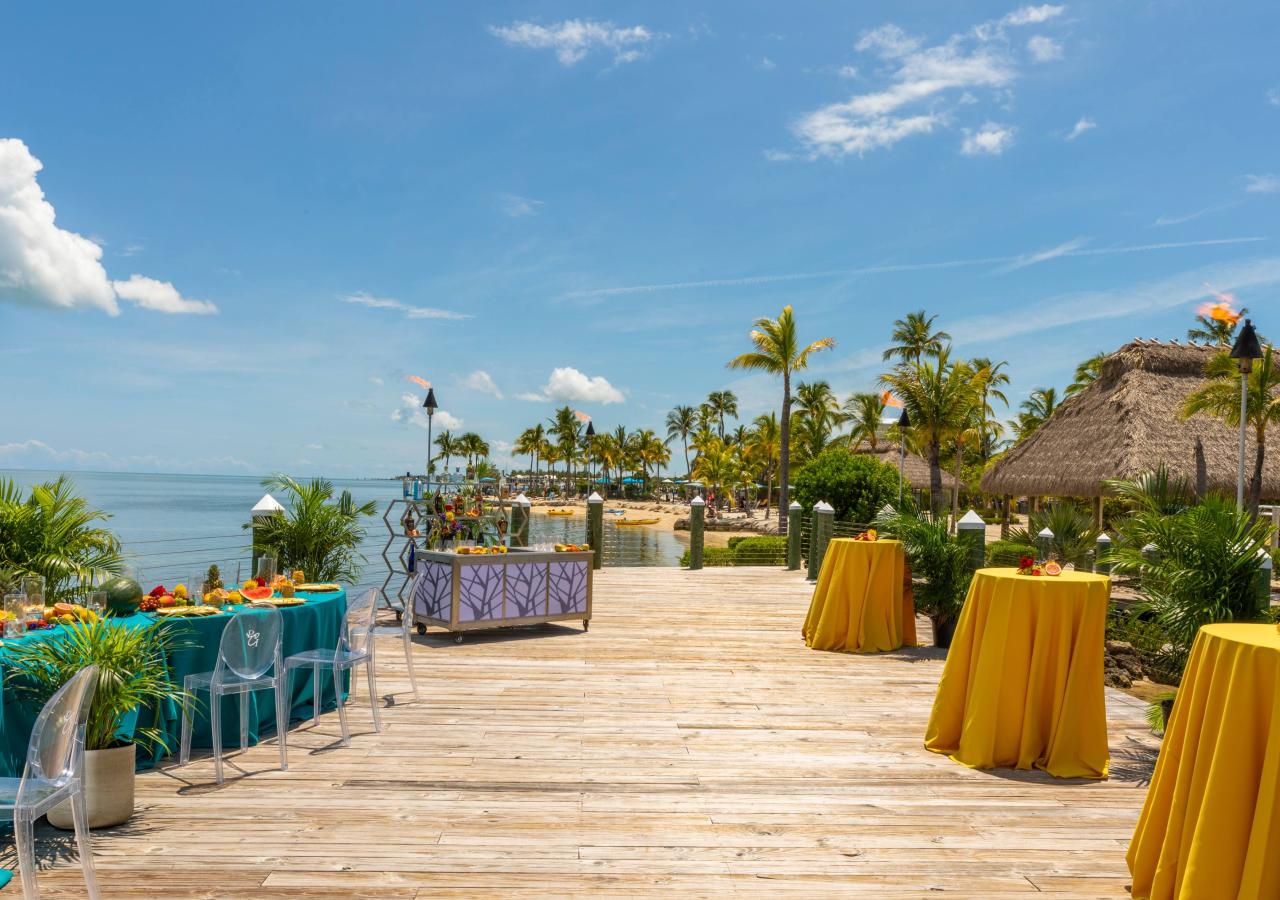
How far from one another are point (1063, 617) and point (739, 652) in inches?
148

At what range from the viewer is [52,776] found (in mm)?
2590

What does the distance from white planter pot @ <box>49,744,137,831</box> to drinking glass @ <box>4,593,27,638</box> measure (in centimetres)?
68

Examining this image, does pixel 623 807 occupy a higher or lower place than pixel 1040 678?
lower

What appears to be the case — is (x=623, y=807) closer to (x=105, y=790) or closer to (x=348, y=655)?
(x=348, y=655)

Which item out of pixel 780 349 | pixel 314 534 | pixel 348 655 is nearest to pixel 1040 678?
pixel 348 655

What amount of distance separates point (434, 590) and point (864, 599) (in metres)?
4.19

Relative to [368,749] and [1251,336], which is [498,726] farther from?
[1251,336]

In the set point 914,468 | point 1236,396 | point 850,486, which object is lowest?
point 850,486

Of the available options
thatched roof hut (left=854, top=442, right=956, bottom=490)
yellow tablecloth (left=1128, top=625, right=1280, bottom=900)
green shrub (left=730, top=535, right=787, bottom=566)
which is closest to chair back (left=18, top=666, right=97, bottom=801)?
yellow tablecloth (left=1128, top=625, right=1280, bottom=900)

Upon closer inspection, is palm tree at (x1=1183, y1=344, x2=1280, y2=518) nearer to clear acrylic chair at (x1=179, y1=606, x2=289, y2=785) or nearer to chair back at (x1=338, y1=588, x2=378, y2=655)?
chair back at (x1=338, y1=588, x2=378, y2=655)

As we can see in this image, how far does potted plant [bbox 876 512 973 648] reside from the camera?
25.5 feet

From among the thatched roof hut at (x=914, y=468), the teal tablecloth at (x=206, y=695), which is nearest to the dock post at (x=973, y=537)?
the teal tablecloth at (x=206, y=695)

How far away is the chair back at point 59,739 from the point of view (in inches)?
101

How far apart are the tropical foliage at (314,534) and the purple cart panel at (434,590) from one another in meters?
0.78
